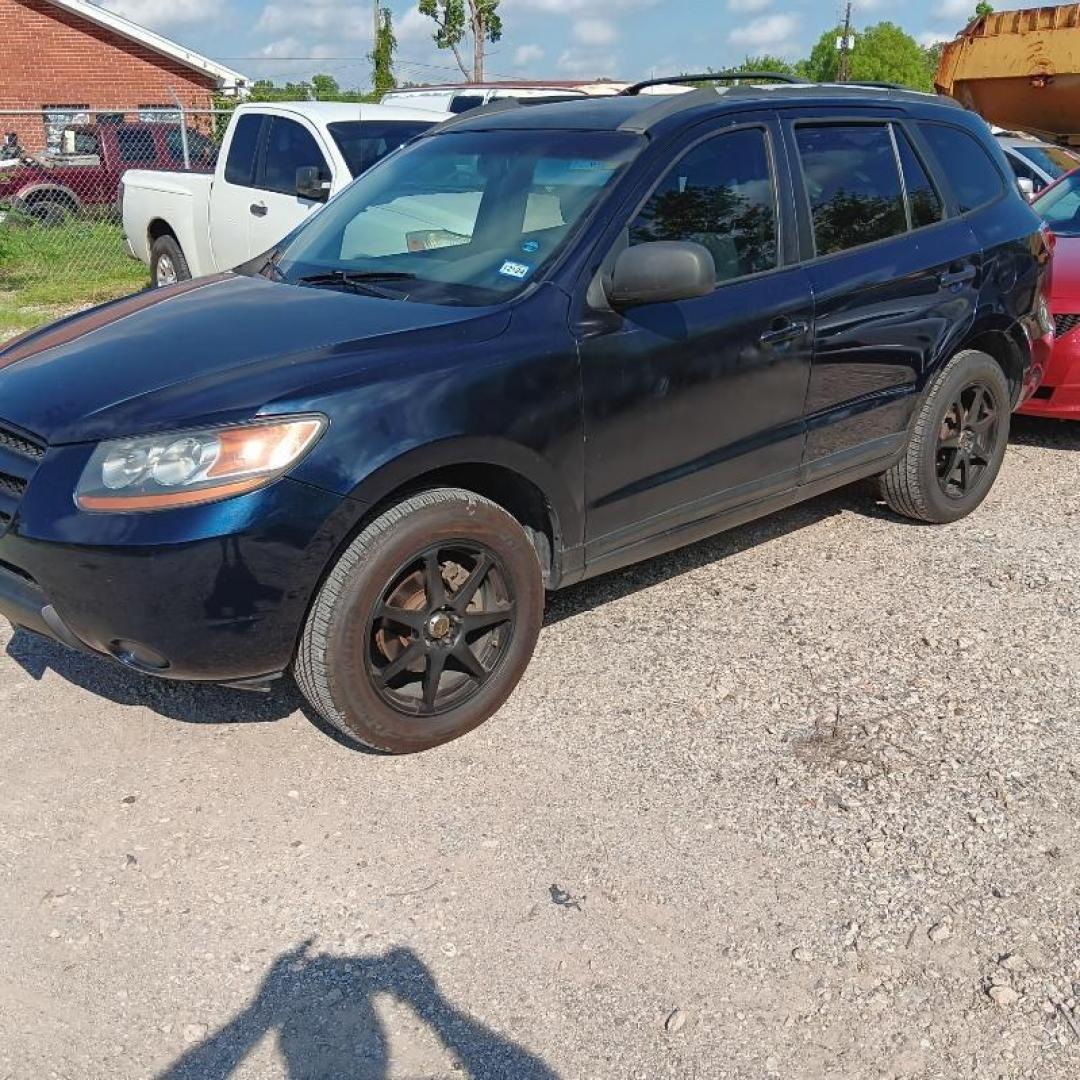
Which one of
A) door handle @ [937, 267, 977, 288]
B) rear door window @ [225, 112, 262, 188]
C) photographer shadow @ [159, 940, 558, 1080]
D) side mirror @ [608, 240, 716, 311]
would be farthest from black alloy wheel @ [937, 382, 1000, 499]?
rear door window @ [225, 112, 262, 188]

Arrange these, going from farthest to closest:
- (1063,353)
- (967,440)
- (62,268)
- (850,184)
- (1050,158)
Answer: (62,268) < (1050,158) < (1063,353) < (967,440) < (850,184)

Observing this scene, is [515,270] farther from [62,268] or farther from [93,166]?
[93,166]

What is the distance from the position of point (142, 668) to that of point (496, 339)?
1361 millimetres

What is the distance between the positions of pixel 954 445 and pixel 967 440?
10 centimetres

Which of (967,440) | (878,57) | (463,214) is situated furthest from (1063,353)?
(878,57)

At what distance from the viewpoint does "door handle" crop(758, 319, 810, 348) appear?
4035 mm

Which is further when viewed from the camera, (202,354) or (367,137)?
(367,137)

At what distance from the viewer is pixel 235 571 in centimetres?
292

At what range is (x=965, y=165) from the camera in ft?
16.7

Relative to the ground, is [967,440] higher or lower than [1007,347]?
lower

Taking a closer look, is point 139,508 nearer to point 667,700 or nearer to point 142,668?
point 142,668

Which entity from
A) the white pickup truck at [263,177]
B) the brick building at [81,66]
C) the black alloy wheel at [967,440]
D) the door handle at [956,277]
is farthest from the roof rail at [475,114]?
→ the brick building at [81,66]

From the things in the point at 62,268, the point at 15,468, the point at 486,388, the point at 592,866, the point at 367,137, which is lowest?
the point at 592,866

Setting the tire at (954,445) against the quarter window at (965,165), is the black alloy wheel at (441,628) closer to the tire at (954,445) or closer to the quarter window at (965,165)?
the tire at (954,445)
